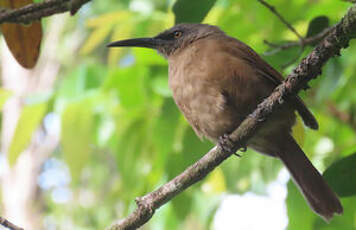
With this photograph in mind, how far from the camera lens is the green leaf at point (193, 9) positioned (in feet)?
8.27

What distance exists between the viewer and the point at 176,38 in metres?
3.73

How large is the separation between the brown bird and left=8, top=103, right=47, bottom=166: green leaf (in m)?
0.72

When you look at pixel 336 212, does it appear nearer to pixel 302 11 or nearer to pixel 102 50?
pixel 302 11

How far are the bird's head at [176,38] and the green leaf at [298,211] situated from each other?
117cm

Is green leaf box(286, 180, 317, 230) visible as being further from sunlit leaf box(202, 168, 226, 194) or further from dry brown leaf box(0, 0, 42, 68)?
dry brown leaf box(0, 0, 42, 68)

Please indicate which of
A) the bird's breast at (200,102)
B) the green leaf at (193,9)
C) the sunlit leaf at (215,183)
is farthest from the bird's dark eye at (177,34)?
the green leaf at (193,9)

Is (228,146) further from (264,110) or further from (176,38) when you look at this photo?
(176,38)

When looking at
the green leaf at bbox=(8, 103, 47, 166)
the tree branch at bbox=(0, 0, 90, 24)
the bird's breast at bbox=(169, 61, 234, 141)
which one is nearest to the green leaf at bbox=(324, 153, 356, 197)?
the bird's breast at bbox=(169, 61, 234, 141)

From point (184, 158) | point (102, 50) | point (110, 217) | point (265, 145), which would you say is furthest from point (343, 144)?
point (102, 50)

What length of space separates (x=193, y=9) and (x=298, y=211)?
1.26 metres

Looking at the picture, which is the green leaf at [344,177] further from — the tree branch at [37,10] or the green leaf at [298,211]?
the tree branch at [37,10]

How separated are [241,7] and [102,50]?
9821 millimetres

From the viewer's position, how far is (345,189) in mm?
2443

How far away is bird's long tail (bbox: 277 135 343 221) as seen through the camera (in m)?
2.83
